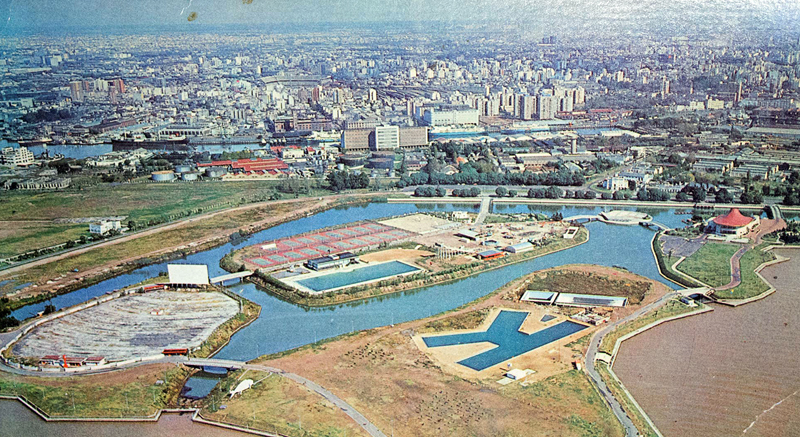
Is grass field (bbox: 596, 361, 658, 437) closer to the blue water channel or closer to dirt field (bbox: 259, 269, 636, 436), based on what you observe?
dirt field (bbox: 259, 269, 636, 436)

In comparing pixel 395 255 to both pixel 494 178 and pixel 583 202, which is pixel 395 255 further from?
pixel 494 178

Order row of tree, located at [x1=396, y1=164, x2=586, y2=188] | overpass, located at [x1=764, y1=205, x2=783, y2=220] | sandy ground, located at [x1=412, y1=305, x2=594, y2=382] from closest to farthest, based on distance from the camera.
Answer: sandy ground, located at [x1=412, y1=305, x2=594, y2=382] < overpass, located at [x1=764, y1=205, x2=783, y2=220] < row of tree, located at [x1=396, y1=164, x2=586, y2=188]

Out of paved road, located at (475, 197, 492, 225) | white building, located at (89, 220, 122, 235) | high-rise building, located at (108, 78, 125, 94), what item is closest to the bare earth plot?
white building, located at (89, 220, 122, 235)

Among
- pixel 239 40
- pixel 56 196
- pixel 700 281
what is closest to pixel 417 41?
pixel 239 40

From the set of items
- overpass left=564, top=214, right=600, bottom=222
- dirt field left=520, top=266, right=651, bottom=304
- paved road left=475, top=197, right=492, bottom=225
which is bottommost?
dirt field left=520, top=266, right=651, bottom=304

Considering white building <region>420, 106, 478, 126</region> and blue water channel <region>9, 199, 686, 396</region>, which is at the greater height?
white building <region>420, 106, 478, 126</region>

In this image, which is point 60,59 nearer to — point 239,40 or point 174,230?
point 239,40

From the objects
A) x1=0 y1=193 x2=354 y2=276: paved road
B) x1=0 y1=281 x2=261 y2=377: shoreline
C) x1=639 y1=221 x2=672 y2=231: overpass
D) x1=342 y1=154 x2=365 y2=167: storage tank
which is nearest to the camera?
x1=0 y1=281 x2=261 y2=377: shoreline
